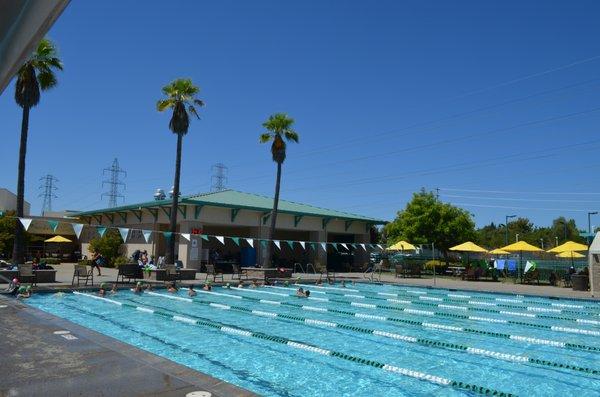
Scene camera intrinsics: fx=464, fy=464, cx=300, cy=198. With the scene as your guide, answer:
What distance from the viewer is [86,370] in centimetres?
583

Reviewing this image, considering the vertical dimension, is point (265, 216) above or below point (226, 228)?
above

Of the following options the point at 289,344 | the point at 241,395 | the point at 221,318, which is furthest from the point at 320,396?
the point at 221,318

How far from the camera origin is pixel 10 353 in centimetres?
679

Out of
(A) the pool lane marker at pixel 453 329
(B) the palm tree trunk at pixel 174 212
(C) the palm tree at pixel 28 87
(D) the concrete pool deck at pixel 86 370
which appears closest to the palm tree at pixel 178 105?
(B) the palm tree trunk at pixel 174 212

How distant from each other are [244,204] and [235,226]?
215 centimetres

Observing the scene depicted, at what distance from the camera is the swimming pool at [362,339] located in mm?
7246

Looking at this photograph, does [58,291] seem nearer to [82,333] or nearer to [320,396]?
[82,333]

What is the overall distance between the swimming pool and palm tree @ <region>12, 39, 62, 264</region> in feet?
14.7

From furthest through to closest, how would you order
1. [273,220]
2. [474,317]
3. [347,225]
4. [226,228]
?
1. [347,225]
2. [226,228]
3. [273,220]
4. [474,317]

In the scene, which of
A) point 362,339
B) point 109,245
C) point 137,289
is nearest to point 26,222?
point 137,289

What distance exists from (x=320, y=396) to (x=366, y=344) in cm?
362

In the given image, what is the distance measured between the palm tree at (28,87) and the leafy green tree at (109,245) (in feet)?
40.7

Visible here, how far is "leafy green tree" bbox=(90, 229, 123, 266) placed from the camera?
32.6 meters

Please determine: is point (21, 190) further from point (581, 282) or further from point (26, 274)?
point (581, 282)
